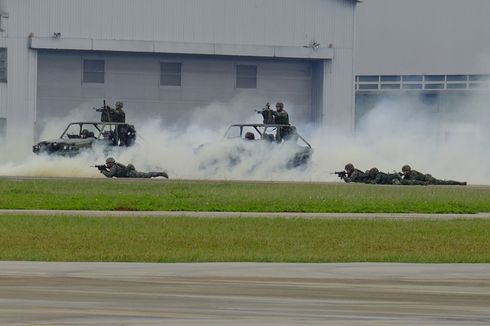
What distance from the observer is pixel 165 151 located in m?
53.1

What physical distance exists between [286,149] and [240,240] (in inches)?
1048

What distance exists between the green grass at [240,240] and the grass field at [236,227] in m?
0.02

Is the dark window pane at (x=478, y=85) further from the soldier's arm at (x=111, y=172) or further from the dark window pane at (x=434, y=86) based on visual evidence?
the soldier's arm at (x=111, y=172)

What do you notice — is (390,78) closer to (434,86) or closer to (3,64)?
(434,86)

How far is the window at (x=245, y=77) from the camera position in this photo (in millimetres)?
Result: 67875

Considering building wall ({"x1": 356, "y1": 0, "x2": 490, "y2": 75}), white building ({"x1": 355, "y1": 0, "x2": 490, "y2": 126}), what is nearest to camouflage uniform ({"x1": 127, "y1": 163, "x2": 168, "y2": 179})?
white building ({"x1": 355, "y1": 0, "x2": 490, "y2": 126})

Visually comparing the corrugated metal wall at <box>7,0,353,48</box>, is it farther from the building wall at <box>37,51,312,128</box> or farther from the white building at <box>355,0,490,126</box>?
the white building at <box>355,0,490,126</box>

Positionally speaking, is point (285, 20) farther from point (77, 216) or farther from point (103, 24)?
point (77, 216)

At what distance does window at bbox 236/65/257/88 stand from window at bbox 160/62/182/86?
2.77 metres

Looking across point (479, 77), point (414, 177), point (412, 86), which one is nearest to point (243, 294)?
point (414, 177)

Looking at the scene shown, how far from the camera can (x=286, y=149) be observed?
5078 cm

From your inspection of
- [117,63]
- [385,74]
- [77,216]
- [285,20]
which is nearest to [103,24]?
[117,63]

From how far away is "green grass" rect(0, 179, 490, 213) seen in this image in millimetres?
32844

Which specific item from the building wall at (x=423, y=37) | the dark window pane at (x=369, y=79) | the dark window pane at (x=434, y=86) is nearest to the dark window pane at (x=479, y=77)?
the building wall at (x=423, y=37)
